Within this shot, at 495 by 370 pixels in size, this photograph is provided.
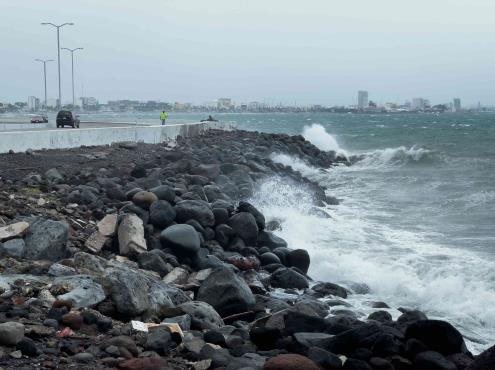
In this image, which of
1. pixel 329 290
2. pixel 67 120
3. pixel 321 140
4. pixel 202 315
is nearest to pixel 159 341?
pixel 202 315

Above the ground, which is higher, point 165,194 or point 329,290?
point 165,194

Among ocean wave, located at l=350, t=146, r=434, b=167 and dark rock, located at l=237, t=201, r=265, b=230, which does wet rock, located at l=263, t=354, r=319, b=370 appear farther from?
ocean wave, located at l=350, t=146, r=434, b=167

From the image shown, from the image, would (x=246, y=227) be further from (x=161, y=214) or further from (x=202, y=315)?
(x=202, y=315)

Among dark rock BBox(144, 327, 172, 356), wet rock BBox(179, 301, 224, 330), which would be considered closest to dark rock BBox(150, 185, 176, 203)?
wet rock BBox(179, 301, 224, 330)

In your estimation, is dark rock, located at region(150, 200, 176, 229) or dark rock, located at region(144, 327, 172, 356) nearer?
dark rock, located at region(144, 327, 172, 356)

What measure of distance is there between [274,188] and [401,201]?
4.65m

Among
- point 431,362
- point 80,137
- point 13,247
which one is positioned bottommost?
point 431,362

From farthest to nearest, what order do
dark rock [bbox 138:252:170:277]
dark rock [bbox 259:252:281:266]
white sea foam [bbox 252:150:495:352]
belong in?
dark rock [bbox 259:252:281:266], white sea foam [bbox 252:150:495:352], dark rock [bbox 138:252:170:277]

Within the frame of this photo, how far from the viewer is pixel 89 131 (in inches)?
912

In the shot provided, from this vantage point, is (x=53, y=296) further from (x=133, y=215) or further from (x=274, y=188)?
(x=274, y=188)

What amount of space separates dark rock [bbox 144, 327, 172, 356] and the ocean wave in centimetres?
3371

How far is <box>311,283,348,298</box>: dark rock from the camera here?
9.80m

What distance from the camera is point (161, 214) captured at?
1080 centimetres

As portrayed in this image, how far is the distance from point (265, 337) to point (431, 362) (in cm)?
145
